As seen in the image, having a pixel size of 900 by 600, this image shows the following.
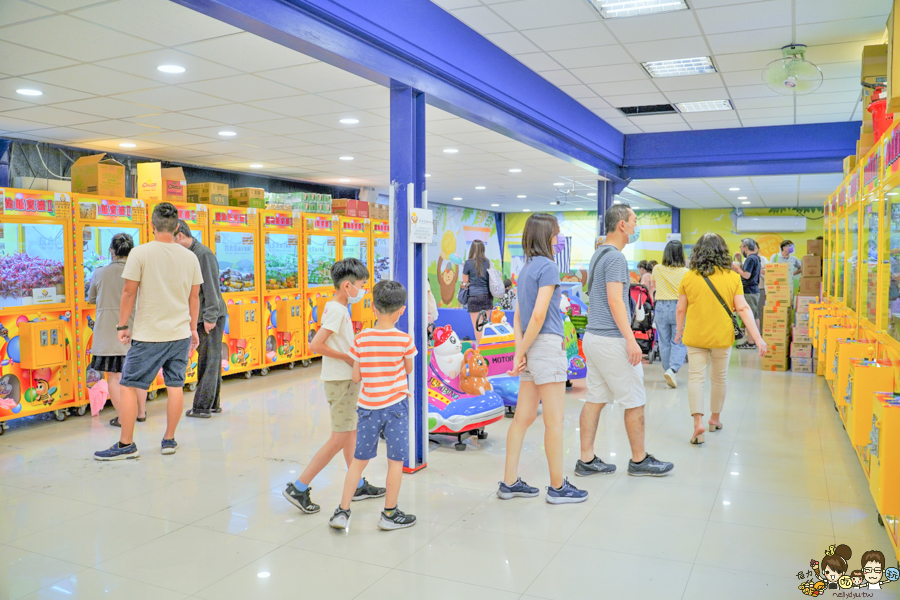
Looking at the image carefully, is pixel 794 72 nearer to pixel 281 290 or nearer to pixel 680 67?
pixel 680 67

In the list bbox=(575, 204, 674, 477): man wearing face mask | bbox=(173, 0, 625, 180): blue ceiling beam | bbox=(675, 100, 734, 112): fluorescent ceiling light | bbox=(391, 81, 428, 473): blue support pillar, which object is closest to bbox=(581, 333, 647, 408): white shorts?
bbox=(575, 204, 674, 477): man wearing face mask

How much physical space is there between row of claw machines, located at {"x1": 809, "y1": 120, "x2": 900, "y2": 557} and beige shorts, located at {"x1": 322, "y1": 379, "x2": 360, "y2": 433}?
2246 mm

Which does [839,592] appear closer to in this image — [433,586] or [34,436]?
[433,586]

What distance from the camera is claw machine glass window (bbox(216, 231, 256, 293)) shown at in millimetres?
7234

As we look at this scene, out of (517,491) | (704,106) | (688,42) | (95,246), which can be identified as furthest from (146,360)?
(704,106)

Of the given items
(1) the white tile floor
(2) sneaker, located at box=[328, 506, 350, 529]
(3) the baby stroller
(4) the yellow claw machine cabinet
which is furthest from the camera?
(3) the baby stroller

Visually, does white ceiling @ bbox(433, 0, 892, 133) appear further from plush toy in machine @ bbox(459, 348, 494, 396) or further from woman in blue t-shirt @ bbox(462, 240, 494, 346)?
plush toy in machine @ bbox(459, 348, 494, 396)

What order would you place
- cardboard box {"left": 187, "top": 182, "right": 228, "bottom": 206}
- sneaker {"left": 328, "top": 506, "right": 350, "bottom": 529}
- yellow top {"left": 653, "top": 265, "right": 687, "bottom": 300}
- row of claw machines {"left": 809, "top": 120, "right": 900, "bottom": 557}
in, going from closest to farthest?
row of claw machines {"left": 809, "top": 120, "right": 900, "bottom": 557}, sneaker {"left": 328, "top": 506, "right": 350, "bottom": 529}, yellow top {"left": 653, "top": 265, "right": 687, "bottom": 300}, cardboard box {"left": 187, "top": 182, "right": 228, "bottom": 206}

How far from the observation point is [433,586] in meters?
2.67

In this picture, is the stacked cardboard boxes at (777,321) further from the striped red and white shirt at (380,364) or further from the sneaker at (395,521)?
the striped red and white shirt at (380,364)

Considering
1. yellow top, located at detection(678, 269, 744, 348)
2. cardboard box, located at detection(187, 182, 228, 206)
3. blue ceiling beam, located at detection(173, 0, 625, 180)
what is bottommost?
yellow top, located at detection(678, 269, 744, 348)

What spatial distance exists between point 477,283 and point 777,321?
3596 millimetres

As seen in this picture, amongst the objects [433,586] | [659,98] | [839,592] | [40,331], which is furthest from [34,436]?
[659,98]

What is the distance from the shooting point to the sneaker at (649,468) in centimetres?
401
